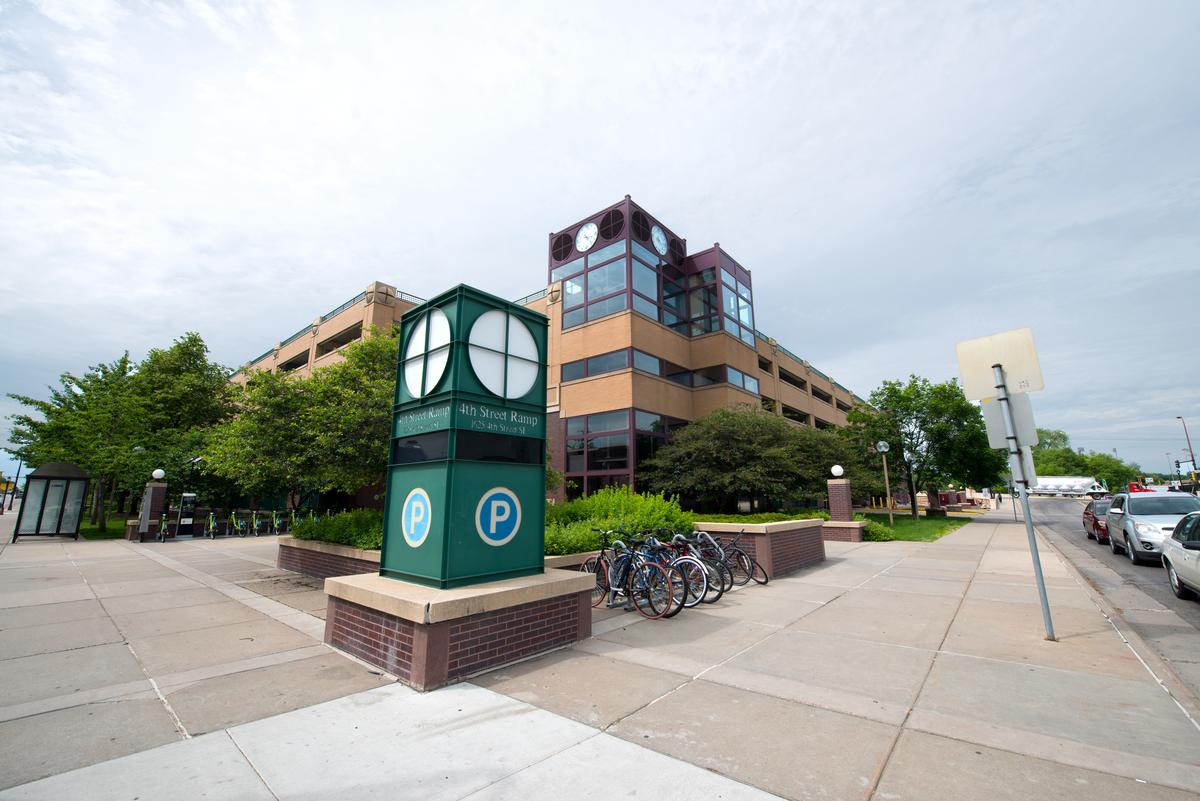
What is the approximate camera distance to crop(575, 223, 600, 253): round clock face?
23.4 metres

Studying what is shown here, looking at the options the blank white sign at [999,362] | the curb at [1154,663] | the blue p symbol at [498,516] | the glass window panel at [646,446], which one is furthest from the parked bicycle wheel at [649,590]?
the glass window panel at [646,446]

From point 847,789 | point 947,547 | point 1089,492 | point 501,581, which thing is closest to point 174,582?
point 501,581

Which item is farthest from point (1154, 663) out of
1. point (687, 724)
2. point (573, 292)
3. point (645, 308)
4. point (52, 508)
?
point (52, 508)

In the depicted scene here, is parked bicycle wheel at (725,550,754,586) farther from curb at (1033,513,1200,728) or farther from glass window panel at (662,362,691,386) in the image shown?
glass window panel at (662,362,691,386)

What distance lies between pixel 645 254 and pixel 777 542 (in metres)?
15.7

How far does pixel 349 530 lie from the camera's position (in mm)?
10234

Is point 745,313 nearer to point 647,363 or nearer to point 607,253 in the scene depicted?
point 647,363

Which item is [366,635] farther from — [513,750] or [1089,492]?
[1089,492]

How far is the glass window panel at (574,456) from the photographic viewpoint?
72.2 ft

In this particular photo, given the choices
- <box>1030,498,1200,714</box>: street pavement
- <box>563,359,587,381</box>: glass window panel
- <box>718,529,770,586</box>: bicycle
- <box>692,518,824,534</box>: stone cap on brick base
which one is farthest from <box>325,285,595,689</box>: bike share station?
<box>563,359,587,381</box>: glass window panel

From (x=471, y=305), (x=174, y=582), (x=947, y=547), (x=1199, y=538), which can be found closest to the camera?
(x=471, y=305)

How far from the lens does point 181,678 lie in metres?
4.71

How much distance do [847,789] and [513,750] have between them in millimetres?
1961

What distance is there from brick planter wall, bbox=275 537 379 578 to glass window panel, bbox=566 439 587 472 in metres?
11.8
